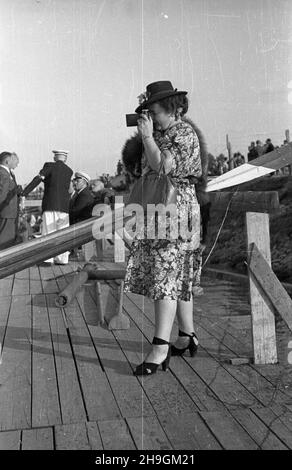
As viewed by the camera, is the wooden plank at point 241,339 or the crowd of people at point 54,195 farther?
the crowd of people at point 54,195

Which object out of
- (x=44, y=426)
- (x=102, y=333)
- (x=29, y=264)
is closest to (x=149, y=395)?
(x=44, y=426)

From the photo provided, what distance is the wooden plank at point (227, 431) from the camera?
1954 mm

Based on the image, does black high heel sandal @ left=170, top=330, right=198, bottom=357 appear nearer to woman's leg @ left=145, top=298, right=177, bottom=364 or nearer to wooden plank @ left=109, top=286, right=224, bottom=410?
wooden plank @ left=109, top=286, right=224, bottom=410

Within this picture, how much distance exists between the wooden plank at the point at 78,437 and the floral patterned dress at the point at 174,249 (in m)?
0.82

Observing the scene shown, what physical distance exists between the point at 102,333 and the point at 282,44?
3148 mm

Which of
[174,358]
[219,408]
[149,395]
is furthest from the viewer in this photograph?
[174,358]

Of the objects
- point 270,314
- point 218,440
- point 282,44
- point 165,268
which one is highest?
point 282,44

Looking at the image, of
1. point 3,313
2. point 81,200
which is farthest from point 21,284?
point 81,200

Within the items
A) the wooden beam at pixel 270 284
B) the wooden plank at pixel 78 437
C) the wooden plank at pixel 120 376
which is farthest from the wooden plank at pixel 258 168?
the wooden plank at pixel 78 437

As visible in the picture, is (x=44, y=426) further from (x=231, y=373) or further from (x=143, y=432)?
(x=231, y=373)

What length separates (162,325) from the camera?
109 inches

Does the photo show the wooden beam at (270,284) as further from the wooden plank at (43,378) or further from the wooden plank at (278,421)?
the wooden plank at (43,378)

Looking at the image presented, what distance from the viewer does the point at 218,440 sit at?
199 centimetres

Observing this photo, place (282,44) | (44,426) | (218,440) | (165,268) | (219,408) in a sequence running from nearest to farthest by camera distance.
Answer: (218,440) → (44,426) → (219,408) → (165,268) → (282,44)
